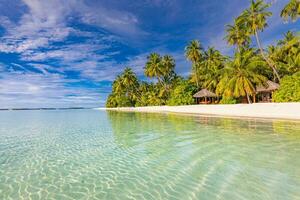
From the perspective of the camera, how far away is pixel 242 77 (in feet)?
94.7

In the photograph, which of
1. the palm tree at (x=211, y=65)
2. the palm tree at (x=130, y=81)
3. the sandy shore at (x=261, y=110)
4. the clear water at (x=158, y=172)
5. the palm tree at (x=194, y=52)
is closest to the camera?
the clear water at (x=158, y=172)

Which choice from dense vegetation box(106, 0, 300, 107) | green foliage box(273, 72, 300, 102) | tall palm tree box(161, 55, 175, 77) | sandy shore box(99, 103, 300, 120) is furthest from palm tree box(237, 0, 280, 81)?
tall palm tree box(161, 55, 175, 77)

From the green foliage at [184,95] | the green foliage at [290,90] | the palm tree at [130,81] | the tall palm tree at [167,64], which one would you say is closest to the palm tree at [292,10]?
the green foliage at [290,90]

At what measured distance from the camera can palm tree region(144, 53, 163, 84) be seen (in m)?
47.7

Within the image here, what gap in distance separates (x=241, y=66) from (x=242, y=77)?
1653mm

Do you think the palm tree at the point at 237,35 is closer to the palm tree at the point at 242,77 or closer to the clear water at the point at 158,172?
the palm tree at the point at 242,77

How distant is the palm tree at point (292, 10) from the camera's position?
22609mm

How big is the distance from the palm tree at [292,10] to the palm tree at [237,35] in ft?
29.9

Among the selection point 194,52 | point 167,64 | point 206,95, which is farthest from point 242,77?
point 167,64

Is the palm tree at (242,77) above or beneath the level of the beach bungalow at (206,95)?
above

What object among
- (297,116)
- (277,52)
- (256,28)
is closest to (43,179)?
(297,116)

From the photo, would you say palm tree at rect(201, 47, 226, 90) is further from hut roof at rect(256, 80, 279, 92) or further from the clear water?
the clear water

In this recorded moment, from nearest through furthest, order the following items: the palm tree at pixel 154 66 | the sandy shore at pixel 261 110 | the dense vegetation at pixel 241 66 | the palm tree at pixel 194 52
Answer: the sandy shore at pixel 261 110, the dense vegetation at pixel 241 66, the palm tree at pixel 194 52, the palm tree at pixel 154 66

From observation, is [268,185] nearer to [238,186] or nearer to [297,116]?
[238,186]
